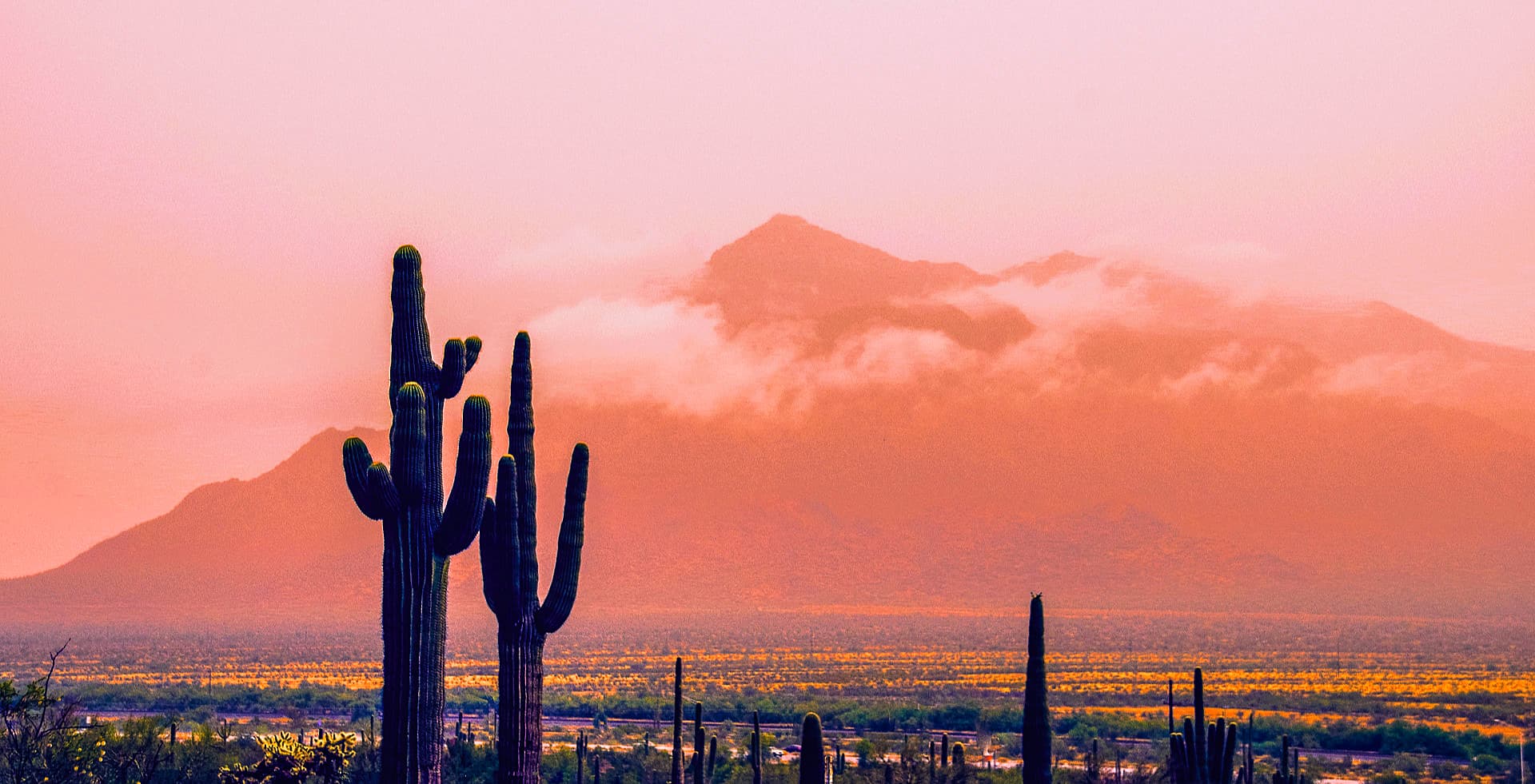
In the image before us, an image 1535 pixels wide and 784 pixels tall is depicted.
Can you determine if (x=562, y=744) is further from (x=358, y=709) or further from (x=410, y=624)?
(x=410, y=624)

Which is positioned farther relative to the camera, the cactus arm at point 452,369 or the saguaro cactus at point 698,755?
the saguaro cactus at point 698,755

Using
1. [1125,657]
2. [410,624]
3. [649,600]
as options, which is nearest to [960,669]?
[1125,657]

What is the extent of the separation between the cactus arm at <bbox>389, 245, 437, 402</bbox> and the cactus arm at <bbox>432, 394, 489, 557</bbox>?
3.92ft

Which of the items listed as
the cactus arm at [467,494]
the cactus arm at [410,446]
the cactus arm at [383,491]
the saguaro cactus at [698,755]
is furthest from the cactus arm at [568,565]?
the saguaro cactus at [698,755]

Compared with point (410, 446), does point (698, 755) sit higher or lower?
lower

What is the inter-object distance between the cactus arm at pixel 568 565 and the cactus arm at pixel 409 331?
2.19m

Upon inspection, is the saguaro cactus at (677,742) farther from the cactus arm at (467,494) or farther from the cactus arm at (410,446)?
the cactus arm at (410,446)

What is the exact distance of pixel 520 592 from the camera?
22766 millimetres

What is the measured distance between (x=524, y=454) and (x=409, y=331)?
2165 mm

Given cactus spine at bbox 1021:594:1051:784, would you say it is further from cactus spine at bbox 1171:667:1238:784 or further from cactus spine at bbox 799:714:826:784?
cactus spine at bbox 1171:667:1238:784

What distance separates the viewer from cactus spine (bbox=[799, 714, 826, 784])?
18.7 meters

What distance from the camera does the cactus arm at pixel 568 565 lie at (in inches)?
909

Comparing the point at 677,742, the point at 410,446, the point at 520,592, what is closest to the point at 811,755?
the point at 520,592

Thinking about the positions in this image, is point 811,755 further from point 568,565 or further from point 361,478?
point 361,478
